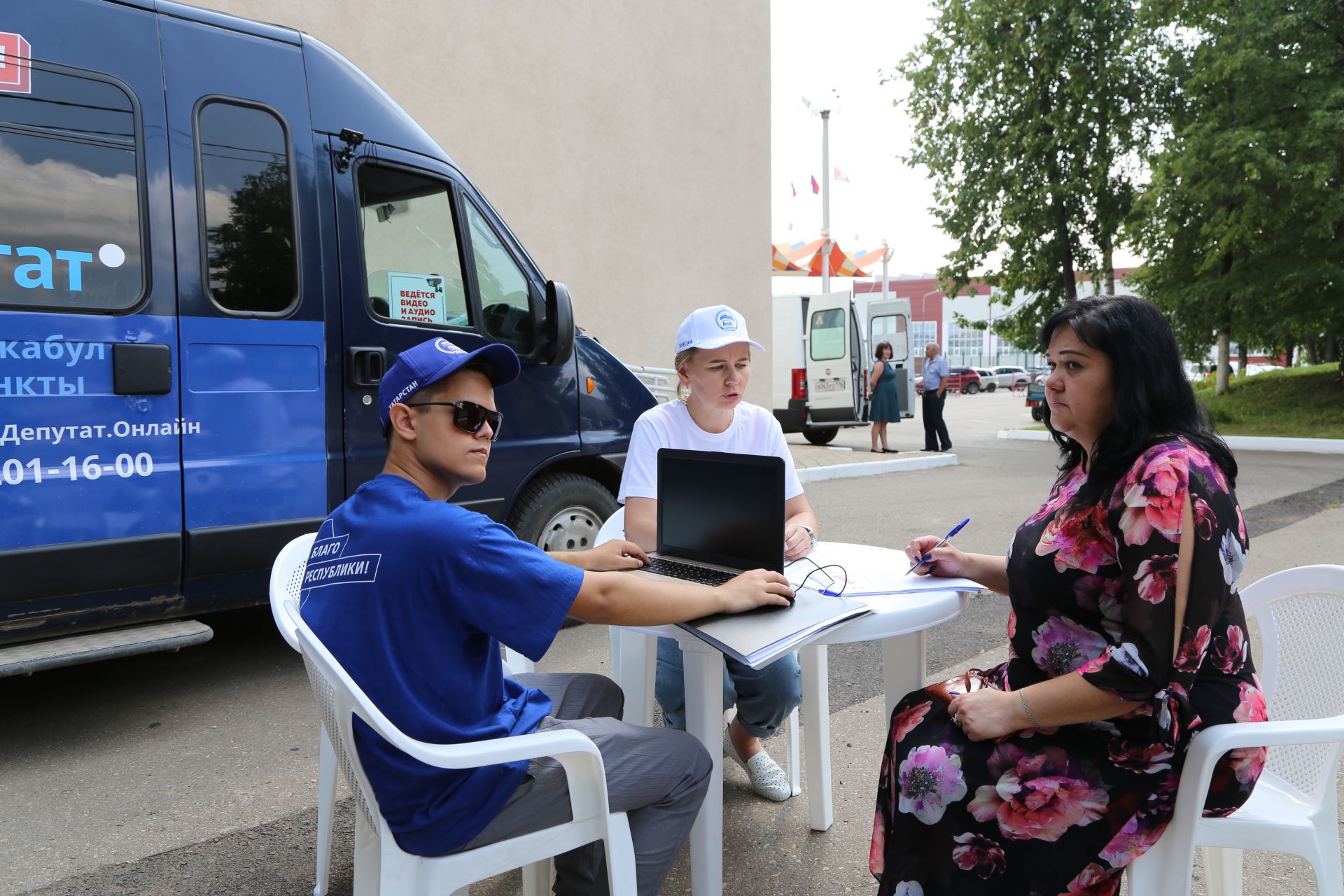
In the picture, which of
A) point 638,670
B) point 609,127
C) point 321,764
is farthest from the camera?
point 609,127

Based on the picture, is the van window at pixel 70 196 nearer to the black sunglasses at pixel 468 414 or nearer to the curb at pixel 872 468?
the black sunglasses at pixel 468 414

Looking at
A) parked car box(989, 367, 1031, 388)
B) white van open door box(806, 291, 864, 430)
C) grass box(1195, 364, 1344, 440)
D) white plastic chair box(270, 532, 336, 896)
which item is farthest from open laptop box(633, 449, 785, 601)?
parked car box(989, 367, 1031, 388)

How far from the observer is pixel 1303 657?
216cm

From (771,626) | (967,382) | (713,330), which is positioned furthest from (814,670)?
(967,382)

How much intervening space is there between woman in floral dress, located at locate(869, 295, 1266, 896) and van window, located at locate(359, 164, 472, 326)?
329cm

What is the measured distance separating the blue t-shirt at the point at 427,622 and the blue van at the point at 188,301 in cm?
238

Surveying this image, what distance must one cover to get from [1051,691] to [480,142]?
9.86m

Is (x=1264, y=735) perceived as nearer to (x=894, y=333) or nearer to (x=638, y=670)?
(x=638, y=670)

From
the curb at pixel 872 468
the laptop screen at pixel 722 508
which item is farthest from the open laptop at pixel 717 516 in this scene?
the curb at pixel 872 468

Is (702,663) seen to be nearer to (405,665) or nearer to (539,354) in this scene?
(405,665)

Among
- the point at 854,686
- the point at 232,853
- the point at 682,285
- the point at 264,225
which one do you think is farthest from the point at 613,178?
the point at 232,853

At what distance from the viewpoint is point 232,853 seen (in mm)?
2832

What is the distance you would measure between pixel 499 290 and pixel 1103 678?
3809 mm

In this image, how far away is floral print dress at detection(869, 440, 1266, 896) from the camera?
5.74ft
